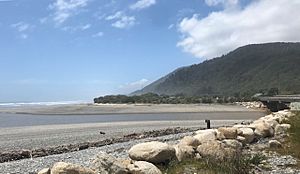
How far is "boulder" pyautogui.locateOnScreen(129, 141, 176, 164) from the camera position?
11141 millimetres

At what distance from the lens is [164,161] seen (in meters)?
11.4

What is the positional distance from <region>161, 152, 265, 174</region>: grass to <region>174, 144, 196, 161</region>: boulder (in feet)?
1.22

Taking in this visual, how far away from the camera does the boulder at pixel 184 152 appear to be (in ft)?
38.6

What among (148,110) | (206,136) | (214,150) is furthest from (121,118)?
(214,150)

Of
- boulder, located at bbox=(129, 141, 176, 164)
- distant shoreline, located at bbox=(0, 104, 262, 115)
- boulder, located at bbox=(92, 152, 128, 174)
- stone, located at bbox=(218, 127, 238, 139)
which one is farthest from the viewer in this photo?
distant shoreline, located at bbox=(0, 104, 262, 115)

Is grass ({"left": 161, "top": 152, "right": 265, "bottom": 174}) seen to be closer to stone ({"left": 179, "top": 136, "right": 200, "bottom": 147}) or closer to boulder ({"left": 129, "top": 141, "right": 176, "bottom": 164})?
boulder ({"left": 129, "top": 141, "right": 176, "bottom": 164})

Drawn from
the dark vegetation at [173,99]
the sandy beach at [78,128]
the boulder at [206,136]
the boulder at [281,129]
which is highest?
the dark vegetation at [173,99]

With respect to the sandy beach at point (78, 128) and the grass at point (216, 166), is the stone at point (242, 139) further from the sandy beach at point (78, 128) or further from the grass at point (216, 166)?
the sandy beach at point (78, 128)

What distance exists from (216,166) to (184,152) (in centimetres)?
209

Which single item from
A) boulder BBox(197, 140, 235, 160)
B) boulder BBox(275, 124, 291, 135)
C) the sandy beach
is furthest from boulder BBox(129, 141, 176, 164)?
boulder BBox(275, 124, 291, 135)

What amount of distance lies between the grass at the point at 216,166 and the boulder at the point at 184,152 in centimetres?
37

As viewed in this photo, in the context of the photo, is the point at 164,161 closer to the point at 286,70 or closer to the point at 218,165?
the point at 218,165

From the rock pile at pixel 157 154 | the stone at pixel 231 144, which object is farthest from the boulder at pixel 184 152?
the stone at pixel 231 144

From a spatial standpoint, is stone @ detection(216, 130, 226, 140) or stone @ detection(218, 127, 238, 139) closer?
stone @ detection(216, 130, 226, 140)
